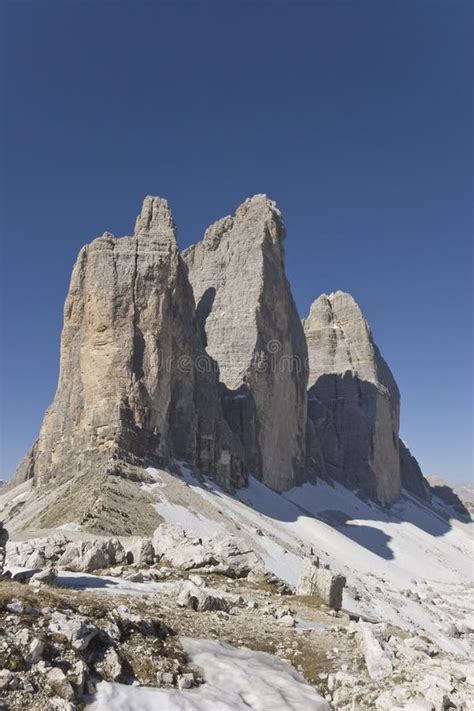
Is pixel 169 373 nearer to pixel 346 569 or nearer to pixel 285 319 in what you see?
pixel 346 569

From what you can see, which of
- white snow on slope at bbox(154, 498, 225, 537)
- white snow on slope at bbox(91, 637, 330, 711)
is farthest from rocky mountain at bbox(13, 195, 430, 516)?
white snow on slope at bbox(91, 637, 330, 711)

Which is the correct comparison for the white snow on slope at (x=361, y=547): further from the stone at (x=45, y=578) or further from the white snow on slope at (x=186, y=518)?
the stone at (x=45, y=578)

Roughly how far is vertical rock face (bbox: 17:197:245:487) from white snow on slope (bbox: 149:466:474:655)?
5308 millimetres

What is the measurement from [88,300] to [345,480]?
69245 millimetres

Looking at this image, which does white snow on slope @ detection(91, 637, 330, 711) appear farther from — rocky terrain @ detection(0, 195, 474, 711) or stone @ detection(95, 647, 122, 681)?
stone @ detection(95, 647, 122, 681)

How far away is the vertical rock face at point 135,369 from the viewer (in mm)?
53969

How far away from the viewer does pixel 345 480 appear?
357 feet

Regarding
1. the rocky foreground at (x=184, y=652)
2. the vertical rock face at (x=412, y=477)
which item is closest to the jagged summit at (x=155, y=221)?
the rocky foreground at (x=184, y=652)

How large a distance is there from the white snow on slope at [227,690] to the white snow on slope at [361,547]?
16358 millimetres

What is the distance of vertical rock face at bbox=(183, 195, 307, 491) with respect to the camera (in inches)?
3278

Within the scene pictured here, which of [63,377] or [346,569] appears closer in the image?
[346,569]

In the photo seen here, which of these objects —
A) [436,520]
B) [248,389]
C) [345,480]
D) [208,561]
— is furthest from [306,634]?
[436,520]

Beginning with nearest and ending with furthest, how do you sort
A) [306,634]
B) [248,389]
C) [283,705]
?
[283,705]
[306,634]
[248,389]

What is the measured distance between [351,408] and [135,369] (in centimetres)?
7243
